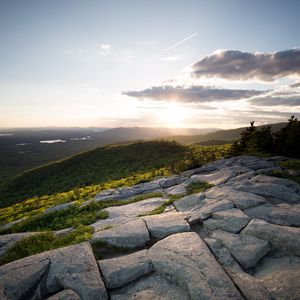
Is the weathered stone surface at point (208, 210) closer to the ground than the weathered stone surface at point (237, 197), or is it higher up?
closer to the ground

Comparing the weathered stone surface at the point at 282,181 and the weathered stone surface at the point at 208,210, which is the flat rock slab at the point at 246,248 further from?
the weathered stone surface at the point at 282,181

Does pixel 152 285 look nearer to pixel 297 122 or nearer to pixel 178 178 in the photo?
pixel 178 178

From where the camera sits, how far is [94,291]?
223 inches

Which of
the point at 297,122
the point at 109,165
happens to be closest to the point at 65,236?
the point at 297,122

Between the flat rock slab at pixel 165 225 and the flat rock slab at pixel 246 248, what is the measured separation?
1.56m

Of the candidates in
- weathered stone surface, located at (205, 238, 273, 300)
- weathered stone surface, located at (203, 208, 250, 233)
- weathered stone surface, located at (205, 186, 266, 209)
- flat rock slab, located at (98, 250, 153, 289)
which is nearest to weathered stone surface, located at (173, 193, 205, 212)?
weathered stone surface, located at (205, 186, 266, 209)

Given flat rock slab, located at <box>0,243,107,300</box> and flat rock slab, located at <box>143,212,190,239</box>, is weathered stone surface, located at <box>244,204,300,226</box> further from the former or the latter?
flat rock slab, located at <box>0,243,107,300</box>

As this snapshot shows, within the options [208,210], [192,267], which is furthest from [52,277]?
[208,210]

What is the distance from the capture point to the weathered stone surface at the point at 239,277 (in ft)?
17.3

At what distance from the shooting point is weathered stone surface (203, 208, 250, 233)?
846 cm

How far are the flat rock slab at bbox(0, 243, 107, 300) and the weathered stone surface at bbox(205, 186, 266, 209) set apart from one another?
7234 millimetres

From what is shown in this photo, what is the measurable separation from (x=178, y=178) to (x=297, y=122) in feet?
50.4

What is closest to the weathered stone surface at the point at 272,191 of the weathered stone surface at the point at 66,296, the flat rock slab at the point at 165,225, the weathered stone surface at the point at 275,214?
the weathered stone surface at the point at 275,214

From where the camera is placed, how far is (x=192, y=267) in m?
6.18
